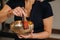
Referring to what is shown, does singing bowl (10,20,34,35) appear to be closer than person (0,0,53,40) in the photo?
Yes

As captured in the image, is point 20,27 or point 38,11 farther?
point 38,11

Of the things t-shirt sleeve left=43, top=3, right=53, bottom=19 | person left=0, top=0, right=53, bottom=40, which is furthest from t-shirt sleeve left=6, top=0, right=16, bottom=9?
t-shirt sleeve left=43, top=3, right=53, bottom=19

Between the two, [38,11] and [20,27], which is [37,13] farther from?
[20,27]

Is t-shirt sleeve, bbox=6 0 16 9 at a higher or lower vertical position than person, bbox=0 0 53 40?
higher

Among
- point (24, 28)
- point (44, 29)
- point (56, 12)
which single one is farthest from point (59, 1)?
point (24, 28)

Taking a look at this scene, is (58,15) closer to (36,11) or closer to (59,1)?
(59,1)

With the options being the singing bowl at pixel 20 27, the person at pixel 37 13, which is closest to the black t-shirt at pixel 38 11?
the person at pixel 37 13

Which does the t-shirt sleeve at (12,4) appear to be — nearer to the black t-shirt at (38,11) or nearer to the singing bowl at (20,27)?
the black t-shirt at (38,11)

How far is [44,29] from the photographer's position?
3.35 ft

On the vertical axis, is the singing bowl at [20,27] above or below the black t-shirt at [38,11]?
below

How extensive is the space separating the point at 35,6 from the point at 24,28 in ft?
0.75

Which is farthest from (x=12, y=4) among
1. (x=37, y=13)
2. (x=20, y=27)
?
(x=20, y=27)

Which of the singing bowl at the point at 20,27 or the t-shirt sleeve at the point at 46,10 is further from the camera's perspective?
the t-shirt sleeve at the point at 46,10

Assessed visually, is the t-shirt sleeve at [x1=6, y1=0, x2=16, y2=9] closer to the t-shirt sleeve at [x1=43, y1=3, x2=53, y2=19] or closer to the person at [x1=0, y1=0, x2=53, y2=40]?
the person at [x1=0, y1=0, x2=53, y2=40]
